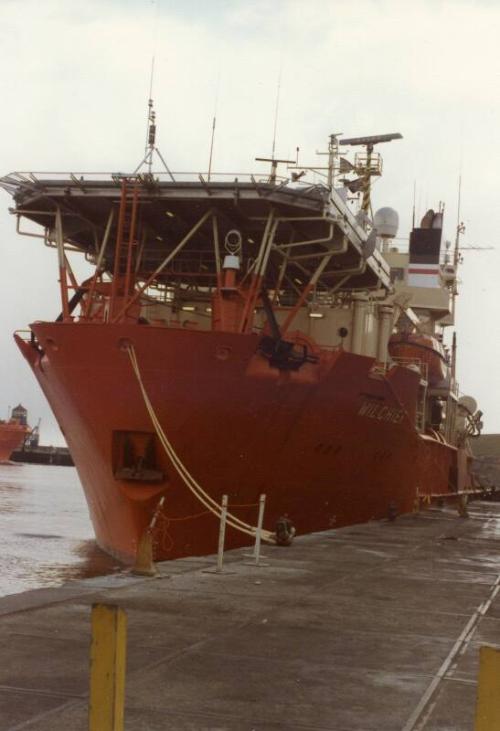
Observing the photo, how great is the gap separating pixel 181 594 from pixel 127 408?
10.0 meters

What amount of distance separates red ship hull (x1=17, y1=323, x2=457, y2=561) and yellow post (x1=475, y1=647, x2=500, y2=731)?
17.3m

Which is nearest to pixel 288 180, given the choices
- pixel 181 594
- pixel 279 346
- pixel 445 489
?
pixel 279 346

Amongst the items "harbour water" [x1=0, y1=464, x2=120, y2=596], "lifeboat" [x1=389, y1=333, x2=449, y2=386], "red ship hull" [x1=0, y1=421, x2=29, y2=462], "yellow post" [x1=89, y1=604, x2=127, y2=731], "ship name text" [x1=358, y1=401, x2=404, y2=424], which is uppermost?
"lifeboat" [x1=389, y1=333, x2=449, y2=386]

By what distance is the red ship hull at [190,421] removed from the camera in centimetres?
2202

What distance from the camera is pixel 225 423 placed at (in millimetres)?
22406

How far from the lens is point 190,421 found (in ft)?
72.6

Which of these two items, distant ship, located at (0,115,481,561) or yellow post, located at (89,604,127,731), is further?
distant ship, located at (0,115,481,561)

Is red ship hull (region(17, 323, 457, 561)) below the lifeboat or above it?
below

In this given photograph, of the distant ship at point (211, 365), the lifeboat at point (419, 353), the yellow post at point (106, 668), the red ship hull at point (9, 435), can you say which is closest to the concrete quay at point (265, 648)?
the yellow post at point (106, 668)

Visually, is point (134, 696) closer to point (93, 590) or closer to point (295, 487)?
point (93, 590)

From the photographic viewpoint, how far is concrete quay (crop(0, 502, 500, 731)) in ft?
23.2

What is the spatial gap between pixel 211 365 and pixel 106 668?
1700 centimetres

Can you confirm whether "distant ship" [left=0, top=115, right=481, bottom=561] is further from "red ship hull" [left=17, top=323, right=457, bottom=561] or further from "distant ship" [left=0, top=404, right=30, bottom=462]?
"distant ship" [left=0, top=404, right=30, bottom=462]

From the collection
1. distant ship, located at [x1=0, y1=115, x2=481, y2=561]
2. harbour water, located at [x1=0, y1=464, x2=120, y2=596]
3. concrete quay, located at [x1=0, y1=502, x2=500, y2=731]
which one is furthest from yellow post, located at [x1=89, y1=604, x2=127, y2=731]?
harbour water, located at [x1=0, y1=464, x2=120, y2=596]
